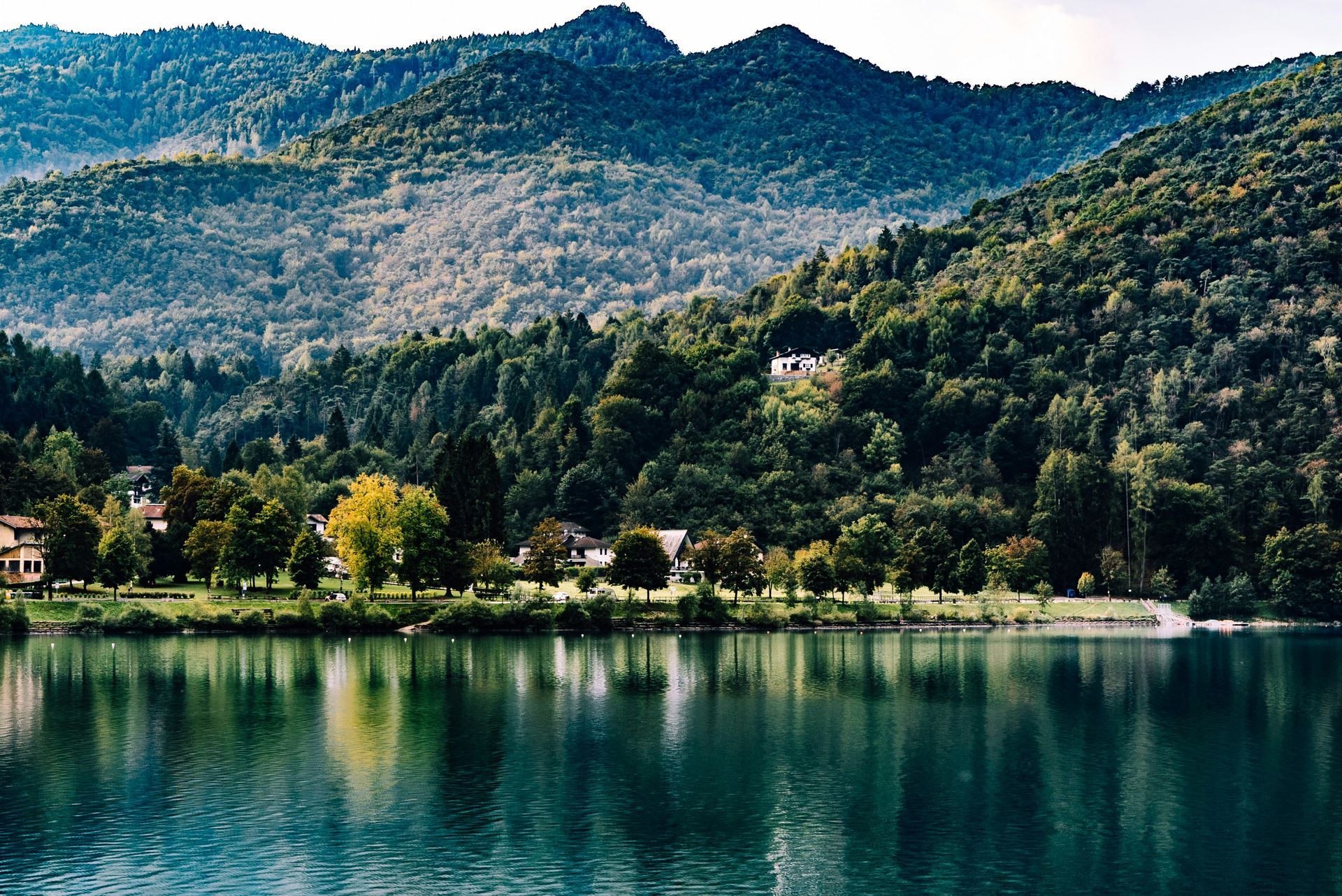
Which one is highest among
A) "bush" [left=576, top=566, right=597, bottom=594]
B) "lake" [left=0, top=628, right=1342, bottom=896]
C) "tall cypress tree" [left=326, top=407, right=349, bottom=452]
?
"tall cypress tree" [left=326, top=407, right=349, bottom=452]

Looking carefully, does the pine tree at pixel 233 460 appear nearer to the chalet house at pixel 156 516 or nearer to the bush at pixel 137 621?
the chalet house at pixel 156 516

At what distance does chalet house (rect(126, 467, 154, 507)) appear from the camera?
164 meters

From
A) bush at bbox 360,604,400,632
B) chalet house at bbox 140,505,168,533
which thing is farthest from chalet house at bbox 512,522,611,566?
bush at bbox 360,604,400,632

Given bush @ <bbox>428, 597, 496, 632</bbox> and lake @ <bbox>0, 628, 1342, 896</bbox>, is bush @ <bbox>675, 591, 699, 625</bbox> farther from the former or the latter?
lake @ <bbox>0, 628, 1342, 896</bbox>

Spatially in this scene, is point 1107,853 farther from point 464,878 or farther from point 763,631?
point 763,631

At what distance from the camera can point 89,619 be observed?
343ft

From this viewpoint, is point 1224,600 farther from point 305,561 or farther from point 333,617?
point 305,561

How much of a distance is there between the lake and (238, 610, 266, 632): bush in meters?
13.1

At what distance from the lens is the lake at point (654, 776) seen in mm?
43031

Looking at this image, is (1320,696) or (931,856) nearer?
(931,856)

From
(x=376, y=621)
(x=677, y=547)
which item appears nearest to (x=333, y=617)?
(x=376, y=621)

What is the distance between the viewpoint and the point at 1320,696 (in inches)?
3142

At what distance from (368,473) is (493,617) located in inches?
2428

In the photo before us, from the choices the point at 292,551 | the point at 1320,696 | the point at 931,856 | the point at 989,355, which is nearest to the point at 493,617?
the point at 292,551
